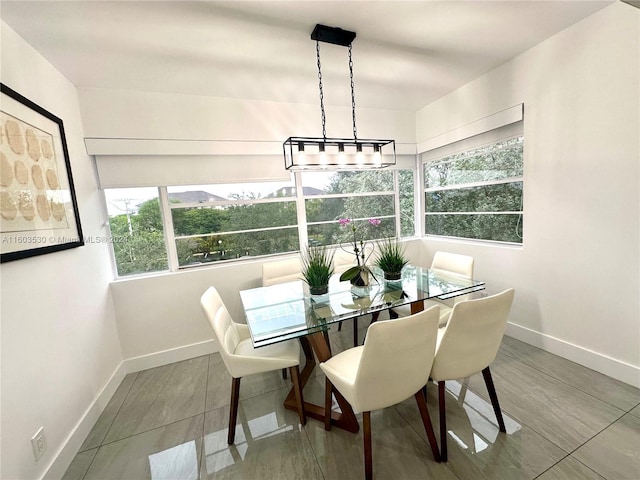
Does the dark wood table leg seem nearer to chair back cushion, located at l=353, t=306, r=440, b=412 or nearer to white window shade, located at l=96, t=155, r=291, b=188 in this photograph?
chair back cushion, located at l=353, t=306, r=440, b=412

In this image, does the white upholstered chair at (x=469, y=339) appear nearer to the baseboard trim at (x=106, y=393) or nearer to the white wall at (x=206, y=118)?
the baseboard trim at (x=106, y=393)

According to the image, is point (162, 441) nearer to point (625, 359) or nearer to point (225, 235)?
point (225, 235)

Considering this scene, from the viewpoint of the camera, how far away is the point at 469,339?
1.51 m

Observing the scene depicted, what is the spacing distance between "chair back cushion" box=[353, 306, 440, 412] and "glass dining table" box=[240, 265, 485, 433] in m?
0.42

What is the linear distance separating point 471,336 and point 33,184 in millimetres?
2611

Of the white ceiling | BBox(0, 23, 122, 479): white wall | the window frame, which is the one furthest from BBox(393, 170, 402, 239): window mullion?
BBox(0, 23, 122, 479): white wall

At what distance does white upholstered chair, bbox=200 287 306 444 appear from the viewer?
1727mm

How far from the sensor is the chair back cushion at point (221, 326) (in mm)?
1705

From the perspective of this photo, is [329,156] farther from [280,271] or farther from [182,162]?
[182,162]

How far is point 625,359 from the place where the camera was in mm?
2051

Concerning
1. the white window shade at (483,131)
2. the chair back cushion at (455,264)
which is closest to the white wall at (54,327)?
the chair back cushion at (455,264)

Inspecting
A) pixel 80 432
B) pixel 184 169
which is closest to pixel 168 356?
pixel 80 432

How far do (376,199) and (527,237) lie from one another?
1.73 m

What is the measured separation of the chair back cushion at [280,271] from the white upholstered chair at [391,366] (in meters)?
1.44
